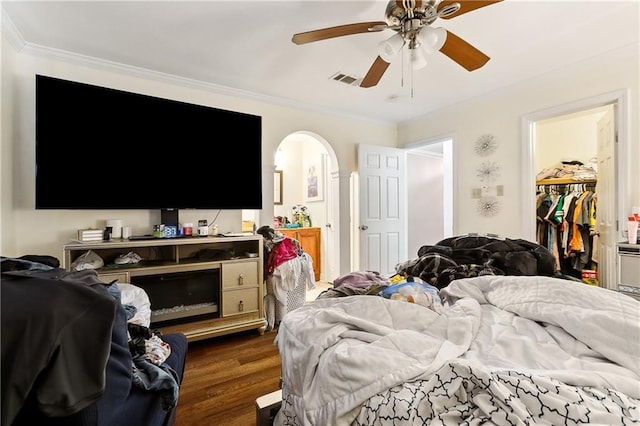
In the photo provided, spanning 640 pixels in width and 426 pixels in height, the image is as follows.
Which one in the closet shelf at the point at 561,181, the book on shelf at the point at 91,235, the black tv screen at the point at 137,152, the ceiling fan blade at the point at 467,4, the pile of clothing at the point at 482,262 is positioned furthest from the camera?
the closet shelf at the point at 561,181

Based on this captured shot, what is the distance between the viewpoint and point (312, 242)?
4.84 m

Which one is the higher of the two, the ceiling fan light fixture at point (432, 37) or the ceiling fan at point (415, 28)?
the ceiling fan at point (415, 28)

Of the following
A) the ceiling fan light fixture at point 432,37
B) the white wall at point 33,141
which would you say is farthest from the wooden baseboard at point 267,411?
the white wall at point 33,141

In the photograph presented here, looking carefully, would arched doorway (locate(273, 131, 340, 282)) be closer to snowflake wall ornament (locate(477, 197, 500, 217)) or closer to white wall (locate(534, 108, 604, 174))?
snowflake wall ornament (locate(477, 197, 500, 217))

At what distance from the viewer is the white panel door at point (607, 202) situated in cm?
253

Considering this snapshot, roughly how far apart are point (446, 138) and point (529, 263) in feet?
8.33

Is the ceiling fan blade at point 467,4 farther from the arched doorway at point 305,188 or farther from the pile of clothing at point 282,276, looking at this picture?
the arched doorway at point 305,188

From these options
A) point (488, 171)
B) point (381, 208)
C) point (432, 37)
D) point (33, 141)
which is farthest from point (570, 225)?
point (33, 141)

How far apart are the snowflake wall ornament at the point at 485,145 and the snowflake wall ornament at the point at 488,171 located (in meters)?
0.12

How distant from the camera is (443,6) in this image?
1.52m

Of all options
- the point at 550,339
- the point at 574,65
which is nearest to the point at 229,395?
the point at 550,339

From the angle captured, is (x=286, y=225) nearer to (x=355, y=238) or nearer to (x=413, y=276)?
(x=355, y=238)

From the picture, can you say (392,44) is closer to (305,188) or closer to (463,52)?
(463,52)

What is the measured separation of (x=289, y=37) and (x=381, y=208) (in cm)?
256
